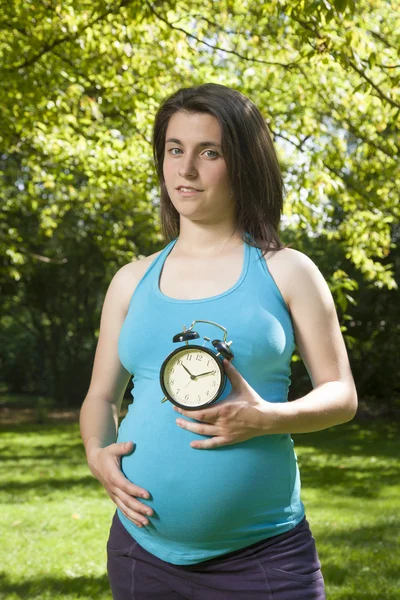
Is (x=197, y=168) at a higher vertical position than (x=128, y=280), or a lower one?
higher

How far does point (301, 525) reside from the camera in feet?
6.30

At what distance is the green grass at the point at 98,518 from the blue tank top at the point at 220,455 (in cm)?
334

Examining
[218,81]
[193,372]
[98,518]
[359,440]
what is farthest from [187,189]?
[359,440]

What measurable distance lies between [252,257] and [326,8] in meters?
2.10

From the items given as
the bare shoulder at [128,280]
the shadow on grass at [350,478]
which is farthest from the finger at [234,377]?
the shadow on grass at [350,478]

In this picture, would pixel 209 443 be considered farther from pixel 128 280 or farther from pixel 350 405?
pixel 128 280

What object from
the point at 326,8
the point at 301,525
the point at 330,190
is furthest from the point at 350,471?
the point at 301,525

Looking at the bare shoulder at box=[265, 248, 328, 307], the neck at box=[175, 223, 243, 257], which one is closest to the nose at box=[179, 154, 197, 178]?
the neck at box=[175, 223, 243, 257]

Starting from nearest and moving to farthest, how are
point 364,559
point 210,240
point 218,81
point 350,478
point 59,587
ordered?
point 210,240 < point 59,587 < point 364,559 < point 218,81 < point 350,478

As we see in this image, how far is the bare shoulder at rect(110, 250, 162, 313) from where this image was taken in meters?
2.09

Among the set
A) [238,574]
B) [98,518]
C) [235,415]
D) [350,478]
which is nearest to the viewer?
[235,415]

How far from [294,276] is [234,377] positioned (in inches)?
11.8

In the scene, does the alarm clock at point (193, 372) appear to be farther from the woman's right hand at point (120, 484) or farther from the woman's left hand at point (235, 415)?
the woman's right hand at point (120, 484)

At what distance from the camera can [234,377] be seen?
1726 millimetres
